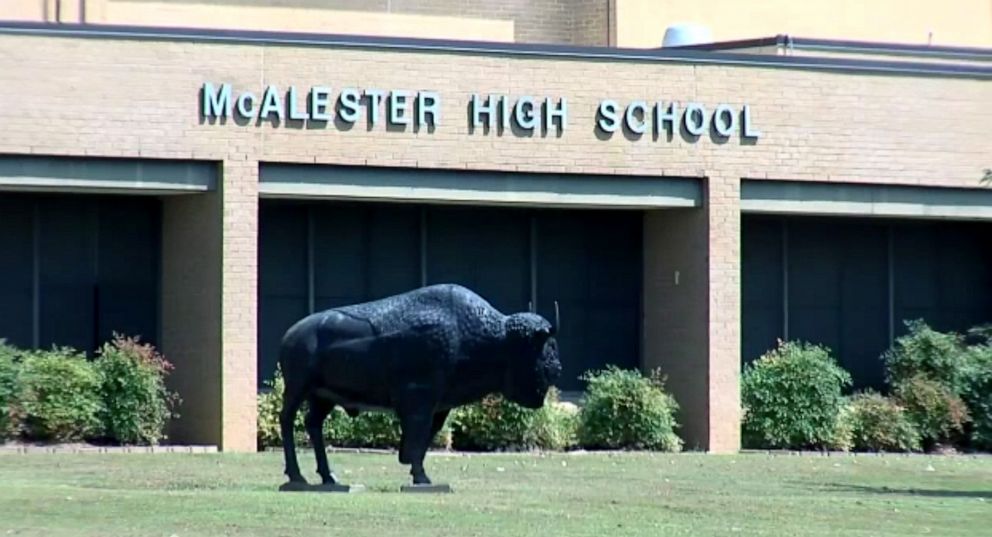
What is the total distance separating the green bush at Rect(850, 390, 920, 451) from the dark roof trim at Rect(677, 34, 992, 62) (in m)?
5.32

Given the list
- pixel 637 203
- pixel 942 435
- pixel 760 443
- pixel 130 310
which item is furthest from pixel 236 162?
pixel 942 435

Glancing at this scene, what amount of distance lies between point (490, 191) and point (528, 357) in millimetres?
10460

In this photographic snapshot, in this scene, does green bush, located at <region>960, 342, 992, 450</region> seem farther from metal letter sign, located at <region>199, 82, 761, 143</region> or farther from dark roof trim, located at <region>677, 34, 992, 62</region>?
dark roof trim, located at <region>677, 34, 992, 62</region>

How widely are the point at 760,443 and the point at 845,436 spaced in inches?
44.6

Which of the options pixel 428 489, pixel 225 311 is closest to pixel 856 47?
pixel 225 311

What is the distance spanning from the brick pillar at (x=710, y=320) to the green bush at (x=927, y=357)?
2.69m

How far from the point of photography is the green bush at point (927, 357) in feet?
104

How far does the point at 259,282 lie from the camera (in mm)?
30578

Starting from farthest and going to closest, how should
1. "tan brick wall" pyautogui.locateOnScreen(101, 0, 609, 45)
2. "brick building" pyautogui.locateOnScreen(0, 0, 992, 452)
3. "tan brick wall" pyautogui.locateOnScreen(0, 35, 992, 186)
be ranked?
"tan brick wall" pyautogui.locateOnScreen(101, 0, 609, 45), "brick building" pyautogui.locateOnScreen(0, 0, 992, 452), "tan brick wall" pyautogui.locateOnScreen(0, 35, 992, 186)

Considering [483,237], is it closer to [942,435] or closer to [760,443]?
[760,443]

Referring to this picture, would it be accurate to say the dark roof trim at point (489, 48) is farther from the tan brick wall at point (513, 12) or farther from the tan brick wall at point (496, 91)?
the tan brick wall at point (513, 12)

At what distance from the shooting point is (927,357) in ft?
105

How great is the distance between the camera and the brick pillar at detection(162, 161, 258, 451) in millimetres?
28484

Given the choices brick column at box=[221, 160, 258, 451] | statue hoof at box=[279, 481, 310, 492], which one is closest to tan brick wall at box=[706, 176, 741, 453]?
brick column at box=[221, 160, 258, 451]
